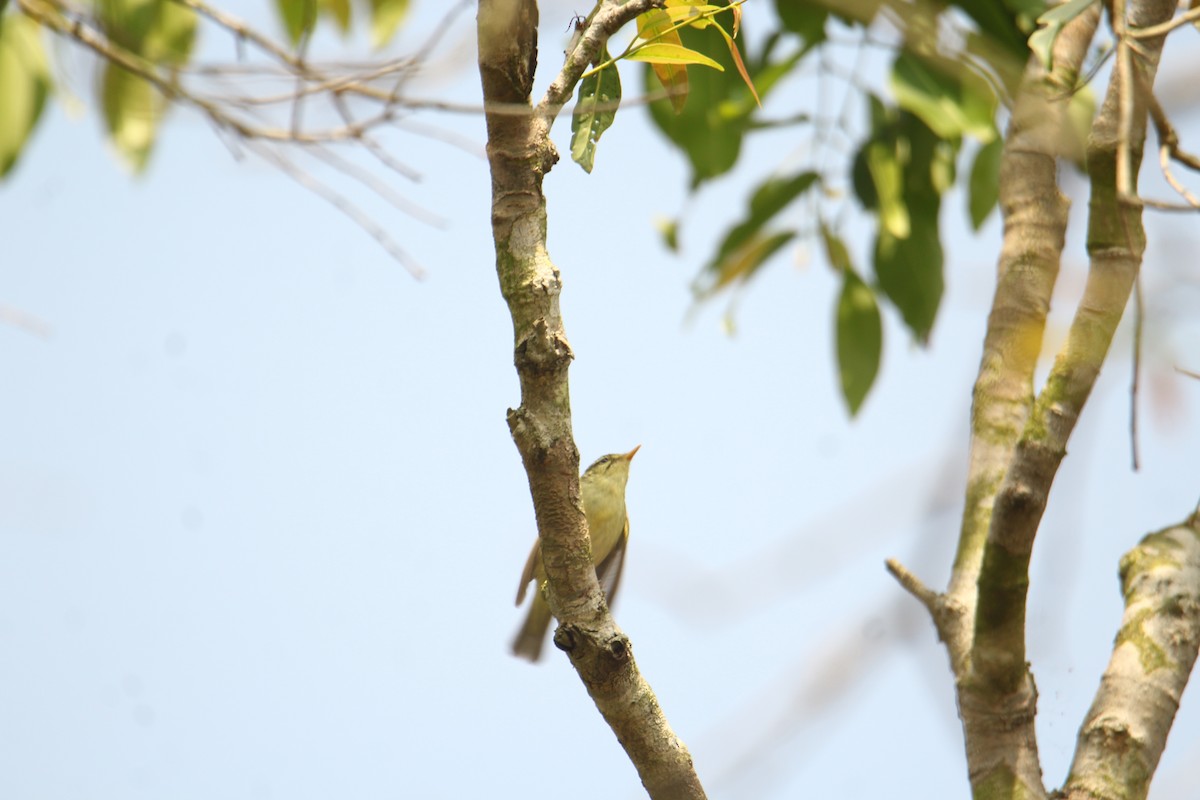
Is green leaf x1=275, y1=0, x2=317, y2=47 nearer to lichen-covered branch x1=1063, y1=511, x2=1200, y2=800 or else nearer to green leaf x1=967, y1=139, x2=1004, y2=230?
green leaf x1=967, y1=139, x2=1004, y2=230

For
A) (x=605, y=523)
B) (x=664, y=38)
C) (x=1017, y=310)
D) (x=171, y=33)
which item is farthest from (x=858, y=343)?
(x=171, y=33)

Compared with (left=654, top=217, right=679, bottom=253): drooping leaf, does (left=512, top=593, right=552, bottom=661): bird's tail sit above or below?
below

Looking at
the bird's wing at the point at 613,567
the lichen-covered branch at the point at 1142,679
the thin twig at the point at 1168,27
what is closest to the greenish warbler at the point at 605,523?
the bird's wing at the point at 613,567

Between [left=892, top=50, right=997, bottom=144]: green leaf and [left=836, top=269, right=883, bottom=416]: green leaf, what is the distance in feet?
2.22

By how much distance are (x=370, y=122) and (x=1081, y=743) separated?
2.14 metres

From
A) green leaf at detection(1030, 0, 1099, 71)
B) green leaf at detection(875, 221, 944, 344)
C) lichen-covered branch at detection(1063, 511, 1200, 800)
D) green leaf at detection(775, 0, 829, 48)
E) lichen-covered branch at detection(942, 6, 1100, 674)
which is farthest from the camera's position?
green leaf at detection(875, 221, 944, 344)

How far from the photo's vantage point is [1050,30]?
1.88m

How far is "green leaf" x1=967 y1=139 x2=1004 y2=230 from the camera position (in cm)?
359

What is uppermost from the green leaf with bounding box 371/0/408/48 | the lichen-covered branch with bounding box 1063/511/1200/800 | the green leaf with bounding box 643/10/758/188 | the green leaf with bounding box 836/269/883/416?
the green leaf with bounding box 371/0/408/48

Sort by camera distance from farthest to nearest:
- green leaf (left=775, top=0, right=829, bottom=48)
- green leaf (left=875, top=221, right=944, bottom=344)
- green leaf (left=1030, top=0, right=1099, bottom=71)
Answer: green leaf (left=875, top=221, right=944, bottom=344) < green leaf (left=775, top=0, right=829, bottom=48) < green leaf (left=1030, top=0, right=1099, bottom=71)

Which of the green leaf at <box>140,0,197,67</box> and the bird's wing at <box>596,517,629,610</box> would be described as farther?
the bird's wing at <box>596,517,629,610</box>

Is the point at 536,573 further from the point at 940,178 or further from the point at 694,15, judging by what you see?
the point at 694,15

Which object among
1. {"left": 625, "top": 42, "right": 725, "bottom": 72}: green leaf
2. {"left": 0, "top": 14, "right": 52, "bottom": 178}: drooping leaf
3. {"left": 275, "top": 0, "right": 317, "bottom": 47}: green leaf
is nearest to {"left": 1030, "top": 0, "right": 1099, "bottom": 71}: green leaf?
{"left": 625, "top": 42, "right": 725, "bottom": 72}: green leaf

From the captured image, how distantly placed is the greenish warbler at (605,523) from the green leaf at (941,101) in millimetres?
1391
